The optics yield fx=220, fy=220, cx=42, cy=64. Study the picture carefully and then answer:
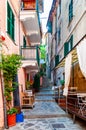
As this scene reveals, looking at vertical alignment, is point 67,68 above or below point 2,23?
below

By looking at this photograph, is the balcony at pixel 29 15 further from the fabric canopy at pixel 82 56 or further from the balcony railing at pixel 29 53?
the fabric canopy at pixel 82 56

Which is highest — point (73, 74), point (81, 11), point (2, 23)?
point (81, 11)

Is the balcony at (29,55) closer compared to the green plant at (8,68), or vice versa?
the green plant at (8,68)

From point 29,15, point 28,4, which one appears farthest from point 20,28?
point 28,4

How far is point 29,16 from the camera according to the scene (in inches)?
588

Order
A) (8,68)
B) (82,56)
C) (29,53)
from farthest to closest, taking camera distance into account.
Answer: (29,53) < (8,68) < (82,56)

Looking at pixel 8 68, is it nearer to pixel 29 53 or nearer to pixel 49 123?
pixel 49 123

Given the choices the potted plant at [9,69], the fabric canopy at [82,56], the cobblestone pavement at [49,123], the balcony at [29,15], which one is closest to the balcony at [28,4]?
the balcony at [29,15]

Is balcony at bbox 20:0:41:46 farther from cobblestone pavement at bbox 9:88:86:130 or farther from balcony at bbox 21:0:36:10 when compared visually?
cobblestone pavement at bbox 9:88:86:130

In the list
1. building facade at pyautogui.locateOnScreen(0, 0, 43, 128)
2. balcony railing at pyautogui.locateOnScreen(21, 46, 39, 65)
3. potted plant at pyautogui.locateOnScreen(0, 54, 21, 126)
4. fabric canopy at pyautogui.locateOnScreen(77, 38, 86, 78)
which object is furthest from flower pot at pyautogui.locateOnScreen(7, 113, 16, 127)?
balcony railing at pyautogui.locateOnScreen(21, 46, 39, 65)

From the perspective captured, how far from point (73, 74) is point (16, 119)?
791 cm

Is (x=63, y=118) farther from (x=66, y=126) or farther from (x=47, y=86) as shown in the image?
(x=47, y=86)

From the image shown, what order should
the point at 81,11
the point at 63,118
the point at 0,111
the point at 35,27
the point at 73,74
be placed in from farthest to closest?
the point at 35,27 → the point at 73,74 → the point at 81,11 → the point at 63,118 → the point at 0,111

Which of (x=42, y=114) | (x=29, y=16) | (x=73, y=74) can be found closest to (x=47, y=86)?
(x=73, y=74)
